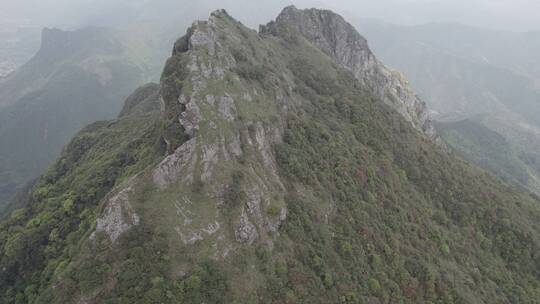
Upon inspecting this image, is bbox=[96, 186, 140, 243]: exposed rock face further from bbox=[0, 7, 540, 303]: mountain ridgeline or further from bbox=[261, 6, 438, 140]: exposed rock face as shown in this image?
bbox=[261, 6, 438, 140]: exposed rock face

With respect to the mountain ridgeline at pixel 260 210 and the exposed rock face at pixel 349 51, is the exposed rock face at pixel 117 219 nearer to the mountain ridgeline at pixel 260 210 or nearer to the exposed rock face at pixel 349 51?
the mountain ridgeline at pixel 260 210

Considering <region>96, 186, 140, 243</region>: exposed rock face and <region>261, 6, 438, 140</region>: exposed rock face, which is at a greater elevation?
<region>261, 6, 438, 140</region>: exposed rock face

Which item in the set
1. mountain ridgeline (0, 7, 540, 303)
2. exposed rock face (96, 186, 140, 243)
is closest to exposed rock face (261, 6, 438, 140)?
mountain ridgeline (0, 7, 540, 303)

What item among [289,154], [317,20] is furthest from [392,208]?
[317,20]

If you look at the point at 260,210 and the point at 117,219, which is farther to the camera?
the point at 260,210

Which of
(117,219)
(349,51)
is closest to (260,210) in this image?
(117,219)

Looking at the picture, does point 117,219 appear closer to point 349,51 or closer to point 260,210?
point 260,210

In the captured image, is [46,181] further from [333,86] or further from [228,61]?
[333,86]
